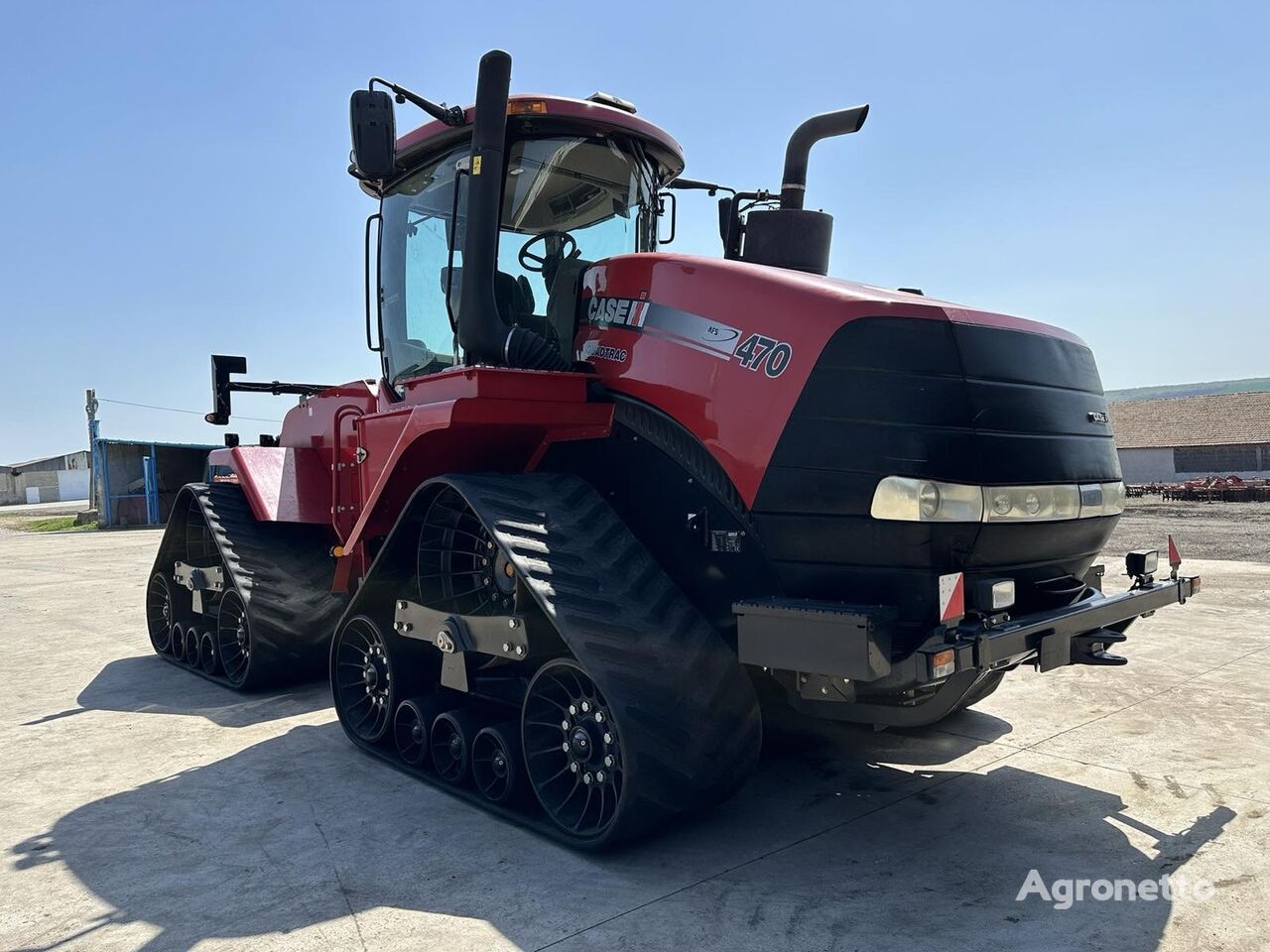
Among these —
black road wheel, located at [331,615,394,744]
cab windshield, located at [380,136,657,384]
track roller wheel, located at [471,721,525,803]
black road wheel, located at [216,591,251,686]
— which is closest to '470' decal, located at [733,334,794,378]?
cab windshield, located at [380,136,657,384]

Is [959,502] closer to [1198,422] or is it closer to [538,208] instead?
[538,208]

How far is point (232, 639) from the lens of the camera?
7.02 metres

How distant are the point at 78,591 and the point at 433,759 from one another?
10090 mm

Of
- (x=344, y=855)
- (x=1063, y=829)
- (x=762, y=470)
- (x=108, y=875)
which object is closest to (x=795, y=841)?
(x=1063, y=829)

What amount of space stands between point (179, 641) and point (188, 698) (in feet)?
4.54

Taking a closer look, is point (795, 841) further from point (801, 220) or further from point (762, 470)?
point (801, 220)

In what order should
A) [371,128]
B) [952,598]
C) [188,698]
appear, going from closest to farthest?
[952,598], [371,128], [188,698]

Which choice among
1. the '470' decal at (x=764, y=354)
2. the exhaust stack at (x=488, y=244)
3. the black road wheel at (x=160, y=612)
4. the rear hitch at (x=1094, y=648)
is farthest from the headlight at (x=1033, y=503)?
the black road wheel at (x=160, y=612)

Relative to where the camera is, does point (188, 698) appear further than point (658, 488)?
Yes

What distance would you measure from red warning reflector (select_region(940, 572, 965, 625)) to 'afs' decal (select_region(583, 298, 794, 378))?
920mm

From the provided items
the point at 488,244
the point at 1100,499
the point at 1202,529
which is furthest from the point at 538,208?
the point at 1202,529

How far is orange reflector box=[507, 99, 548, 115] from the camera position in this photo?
450 centimetres

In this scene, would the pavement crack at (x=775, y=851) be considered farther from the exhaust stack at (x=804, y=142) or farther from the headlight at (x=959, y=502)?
the exhaust stack at (x=804, y=142)

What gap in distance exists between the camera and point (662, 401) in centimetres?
393
